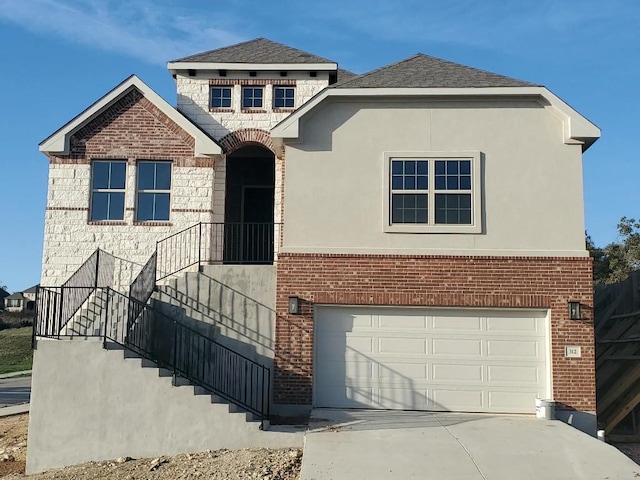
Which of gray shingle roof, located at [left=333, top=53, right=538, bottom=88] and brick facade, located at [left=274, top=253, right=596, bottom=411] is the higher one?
gray shingle roof, located at [left=333, top=53, right=538, bottom=88]

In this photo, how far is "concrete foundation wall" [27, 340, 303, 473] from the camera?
36.3 feet

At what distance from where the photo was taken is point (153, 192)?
16.4 m

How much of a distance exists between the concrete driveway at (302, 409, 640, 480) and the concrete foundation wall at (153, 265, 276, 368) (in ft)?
7.62

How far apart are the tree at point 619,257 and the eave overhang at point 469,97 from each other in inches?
973

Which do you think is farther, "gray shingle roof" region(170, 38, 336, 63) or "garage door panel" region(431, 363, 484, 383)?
"gray shingle roof" region(170, 38, 336, 63)

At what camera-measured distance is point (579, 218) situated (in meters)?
13.1

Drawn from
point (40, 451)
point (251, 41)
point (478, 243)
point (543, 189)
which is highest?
point (251, 41)

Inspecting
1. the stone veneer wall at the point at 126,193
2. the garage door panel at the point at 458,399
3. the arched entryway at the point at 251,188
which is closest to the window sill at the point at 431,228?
the garage door panel at the point at 458,399

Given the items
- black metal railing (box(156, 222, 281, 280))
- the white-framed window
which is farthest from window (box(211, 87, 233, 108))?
the white-framed window

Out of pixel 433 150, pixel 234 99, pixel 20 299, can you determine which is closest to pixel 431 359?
pixel 433 150

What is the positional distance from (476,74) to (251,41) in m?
8.43

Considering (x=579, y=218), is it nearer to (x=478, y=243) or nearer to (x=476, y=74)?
(x=478, y=243)

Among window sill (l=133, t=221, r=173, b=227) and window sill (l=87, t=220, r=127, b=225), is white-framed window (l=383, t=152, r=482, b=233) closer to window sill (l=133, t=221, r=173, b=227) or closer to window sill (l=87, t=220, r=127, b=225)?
window sill (l=133, t=221, r=173, b=227)

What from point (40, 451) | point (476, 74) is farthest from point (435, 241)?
point (40, 451)
